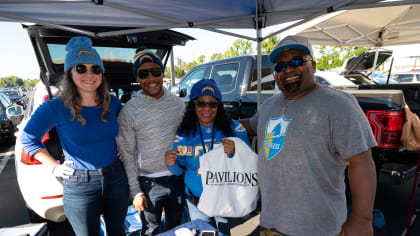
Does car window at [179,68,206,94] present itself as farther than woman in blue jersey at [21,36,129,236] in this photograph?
Yes

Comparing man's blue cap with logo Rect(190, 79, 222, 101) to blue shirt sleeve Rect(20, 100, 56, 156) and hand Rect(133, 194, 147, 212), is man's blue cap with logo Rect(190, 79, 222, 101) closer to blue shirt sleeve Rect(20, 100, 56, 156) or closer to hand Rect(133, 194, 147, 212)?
hand Rect(133, 194, 147, 212)

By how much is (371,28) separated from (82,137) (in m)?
7.19

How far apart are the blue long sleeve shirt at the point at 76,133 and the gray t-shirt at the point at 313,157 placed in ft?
3.92

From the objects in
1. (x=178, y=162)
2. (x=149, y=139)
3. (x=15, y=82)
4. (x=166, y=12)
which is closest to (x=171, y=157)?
(x=178, y=162)

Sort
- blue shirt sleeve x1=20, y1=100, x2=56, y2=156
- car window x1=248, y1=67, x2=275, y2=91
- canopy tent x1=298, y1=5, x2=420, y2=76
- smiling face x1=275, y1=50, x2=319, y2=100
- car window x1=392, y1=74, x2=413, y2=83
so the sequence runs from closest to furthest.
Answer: smiling face x1=275, y1=50, x2=319, y2=100 < blue shirt sleeve x1=20, y1=100, x2=56, y2=156 < car window x1=248, y1=67, x2=275, y2=91 < canopy tent x1=298, y1=5, x2=420, y2=76 < car window x1=392, y1=74, x2=413, y2=83

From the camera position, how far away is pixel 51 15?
2.36 meters

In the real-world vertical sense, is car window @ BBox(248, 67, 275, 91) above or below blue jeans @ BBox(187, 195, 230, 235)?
above

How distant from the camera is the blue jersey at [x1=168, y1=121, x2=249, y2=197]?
175cm

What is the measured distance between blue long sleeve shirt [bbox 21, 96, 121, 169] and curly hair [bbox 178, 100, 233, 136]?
1.78 ft

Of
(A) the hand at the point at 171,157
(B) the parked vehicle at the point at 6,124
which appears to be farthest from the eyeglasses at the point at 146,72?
(B) the parked vehicle at the point at 6,124

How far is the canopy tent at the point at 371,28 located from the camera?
5.03 meters

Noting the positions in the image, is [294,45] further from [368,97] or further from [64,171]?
[64,171]

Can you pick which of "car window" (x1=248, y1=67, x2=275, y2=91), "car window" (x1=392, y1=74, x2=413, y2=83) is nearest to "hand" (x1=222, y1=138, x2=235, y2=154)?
"car window" (x1=248, y1=67, x2=275, y2=91)

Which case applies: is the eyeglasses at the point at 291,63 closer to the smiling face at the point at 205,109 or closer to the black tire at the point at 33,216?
the smiling face at the point at 205,109
